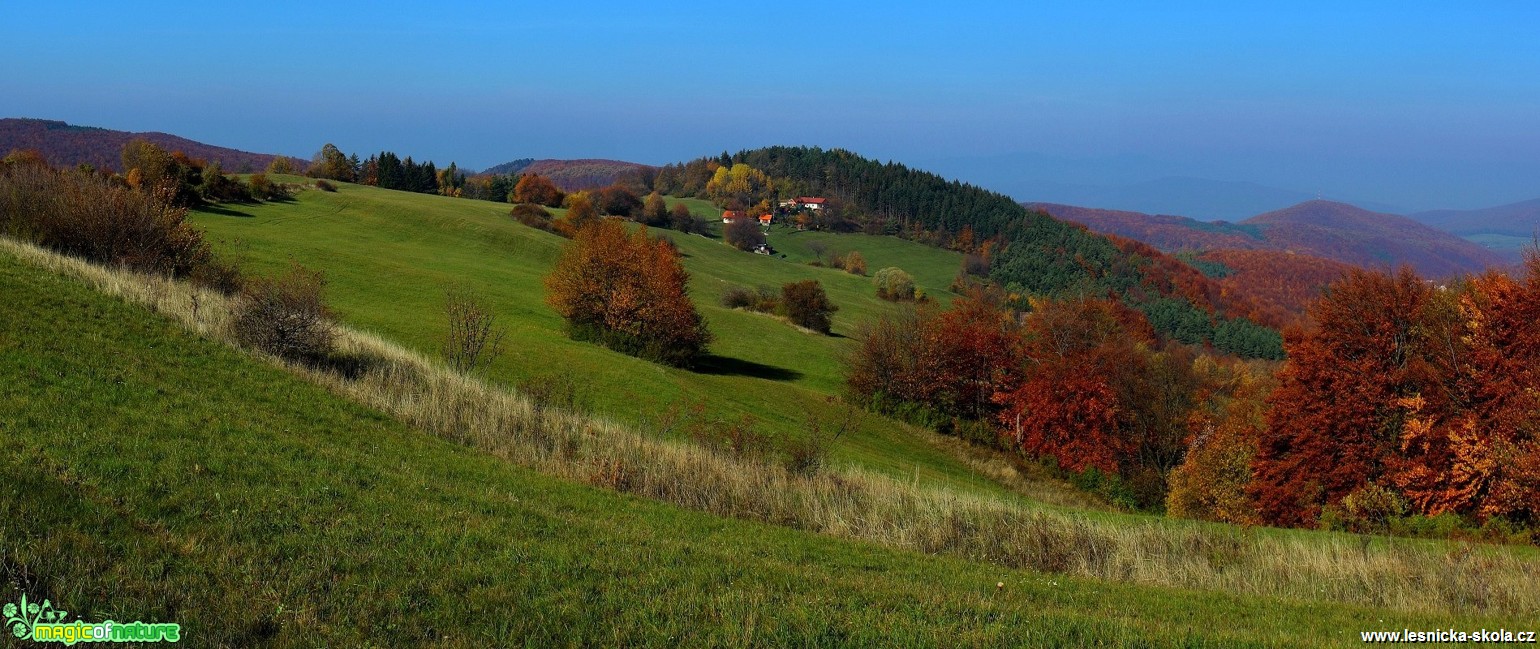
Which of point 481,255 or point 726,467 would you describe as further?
point 481,255

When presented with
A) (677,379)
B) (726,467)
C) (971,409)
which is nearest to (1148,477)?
(971,409)

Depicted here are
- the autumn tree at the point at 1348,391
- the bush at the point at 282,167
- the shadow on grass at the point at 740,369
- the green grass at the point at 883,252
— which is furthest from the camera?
the green grass at the point at 883,252

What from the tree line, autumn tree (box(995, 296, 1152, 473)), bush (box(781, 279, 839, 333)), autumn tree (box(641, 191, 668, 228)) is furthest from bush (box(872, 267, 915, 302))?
the tree line

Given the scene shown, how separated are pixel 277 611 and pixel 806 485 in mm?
10086

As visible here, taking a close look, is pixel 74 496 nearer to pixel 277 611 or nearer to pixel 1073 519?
pixel 277 611

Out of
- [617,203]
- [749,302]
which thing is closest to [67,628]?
[749,302]

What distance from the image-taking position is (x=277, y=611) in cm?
622

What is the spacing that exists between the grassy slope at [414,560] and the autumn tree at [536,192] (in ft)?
375

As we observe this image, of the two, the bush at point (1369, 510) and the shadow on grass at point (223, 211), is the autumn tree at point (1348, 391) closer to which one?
the bush at point (1369, 510)

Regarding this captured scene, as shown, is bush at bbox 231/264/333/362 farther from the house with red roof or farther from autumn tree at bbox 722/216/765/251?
the house with red roof

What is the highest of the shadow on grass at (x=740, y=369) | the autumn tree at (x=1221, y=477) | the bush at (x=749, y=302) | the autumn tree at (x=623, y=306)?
the autumn tree at (x=623, y=306)

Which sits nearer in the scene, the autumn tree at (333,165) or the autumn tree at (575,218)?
the autumn tree at (575,218)

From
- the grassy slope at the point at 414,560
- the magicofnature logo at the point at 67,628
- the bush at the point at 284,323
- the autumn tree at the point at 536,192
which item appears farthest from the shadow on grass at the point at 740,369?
the autumn tree at the point at 536,192

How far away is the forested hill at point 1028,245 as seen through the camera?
121938 mm
